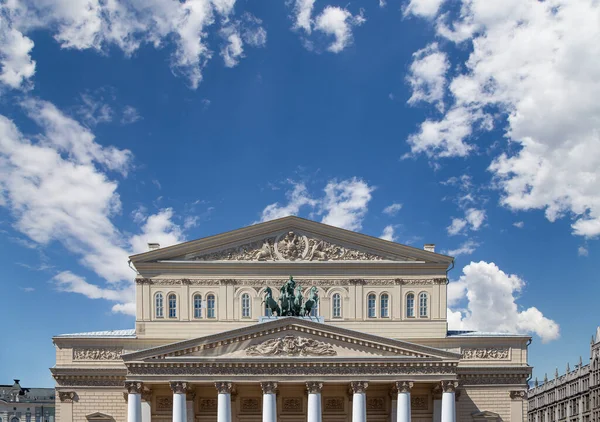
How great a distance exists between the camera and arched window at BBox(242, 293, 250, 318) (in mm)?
54094

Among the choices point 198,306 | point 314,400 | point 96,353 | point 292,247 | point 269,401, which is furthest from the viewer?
point 292,247

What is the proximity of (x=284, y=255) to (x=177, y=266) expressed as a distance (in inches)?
294

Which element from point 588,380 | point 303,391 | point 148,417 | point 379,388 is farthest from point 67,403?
point 588,380

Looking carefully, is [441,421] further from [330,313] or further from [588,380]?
[588,380]

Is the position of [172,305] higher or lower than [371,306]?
higher

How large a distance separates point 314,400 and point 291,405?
4.60 m

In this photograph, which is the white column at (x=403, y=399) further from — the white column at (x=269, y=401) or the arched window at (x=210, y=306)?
the arched window at (x=210, y=306)

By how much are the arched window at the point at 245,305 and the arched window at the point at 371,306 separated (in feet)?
27.5

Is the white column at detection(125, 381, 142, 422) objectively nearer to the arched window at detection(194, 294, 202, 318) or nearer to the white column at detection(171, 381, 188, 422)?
the white column at detection(171, 381, 188, 422)

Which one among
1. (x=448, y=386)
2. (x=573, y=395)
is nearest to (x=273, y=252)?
(x=448, y=386)

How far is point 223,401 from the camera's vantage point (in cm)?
4728

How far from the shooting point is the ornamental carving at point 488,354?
52500 millimetres

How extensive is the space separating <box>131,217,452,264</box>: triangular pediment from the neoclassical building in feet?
0.25

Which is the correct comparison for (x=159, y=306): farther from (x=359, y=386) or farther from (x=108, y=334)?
(x=359, y=386)
